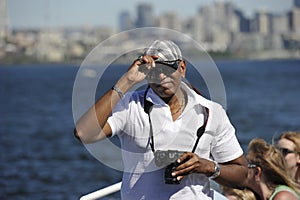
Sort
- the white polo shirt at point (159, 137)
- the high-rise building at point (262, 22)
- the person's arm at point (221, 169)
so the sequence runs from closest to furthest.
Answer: the person's arm at point (221, 169)
the white polo shirt at point (159, 137)
the high-rise building at point (262, 22)

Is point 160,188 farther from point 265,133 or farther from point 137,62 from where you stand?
point 265,133

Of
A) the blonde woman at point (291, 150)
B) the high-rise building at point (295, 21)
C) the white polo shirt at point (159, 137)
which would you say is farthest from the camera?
the high-rise building at point (295, 21)

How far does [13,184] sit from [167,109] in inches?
698

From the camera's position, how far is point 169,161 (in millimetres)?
3596

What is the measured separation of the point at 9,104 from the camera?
221ft

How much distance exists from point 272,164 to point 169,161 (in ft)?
4.51

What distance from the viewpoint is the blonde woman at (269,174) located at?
4773 millimetres

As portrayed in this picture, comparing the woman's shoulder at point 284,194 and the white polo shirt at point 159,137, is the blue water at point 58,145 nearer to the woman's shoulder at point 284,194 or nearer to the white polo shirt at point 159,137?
the woman's shoulder at point 284,194

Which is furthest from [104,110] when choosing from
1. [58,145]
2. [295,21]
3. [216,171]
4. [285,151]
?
[295,21]

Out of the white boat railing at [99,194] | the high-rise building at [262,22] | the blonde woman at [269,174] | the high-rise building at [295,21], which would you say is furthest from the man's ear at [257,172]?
the high-rise building at [295,21]

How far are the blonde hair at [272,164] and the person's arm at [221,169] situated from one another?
0.85 metres

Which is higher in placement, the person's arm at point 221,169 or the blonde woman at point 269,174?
the person's arm at point 221,169

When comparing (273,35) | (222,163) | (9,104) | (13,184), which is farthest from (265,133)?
(273,35)

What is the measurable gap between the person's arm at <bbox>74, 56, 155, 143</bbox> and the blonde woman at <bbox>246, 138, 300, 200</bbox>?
1384mm
